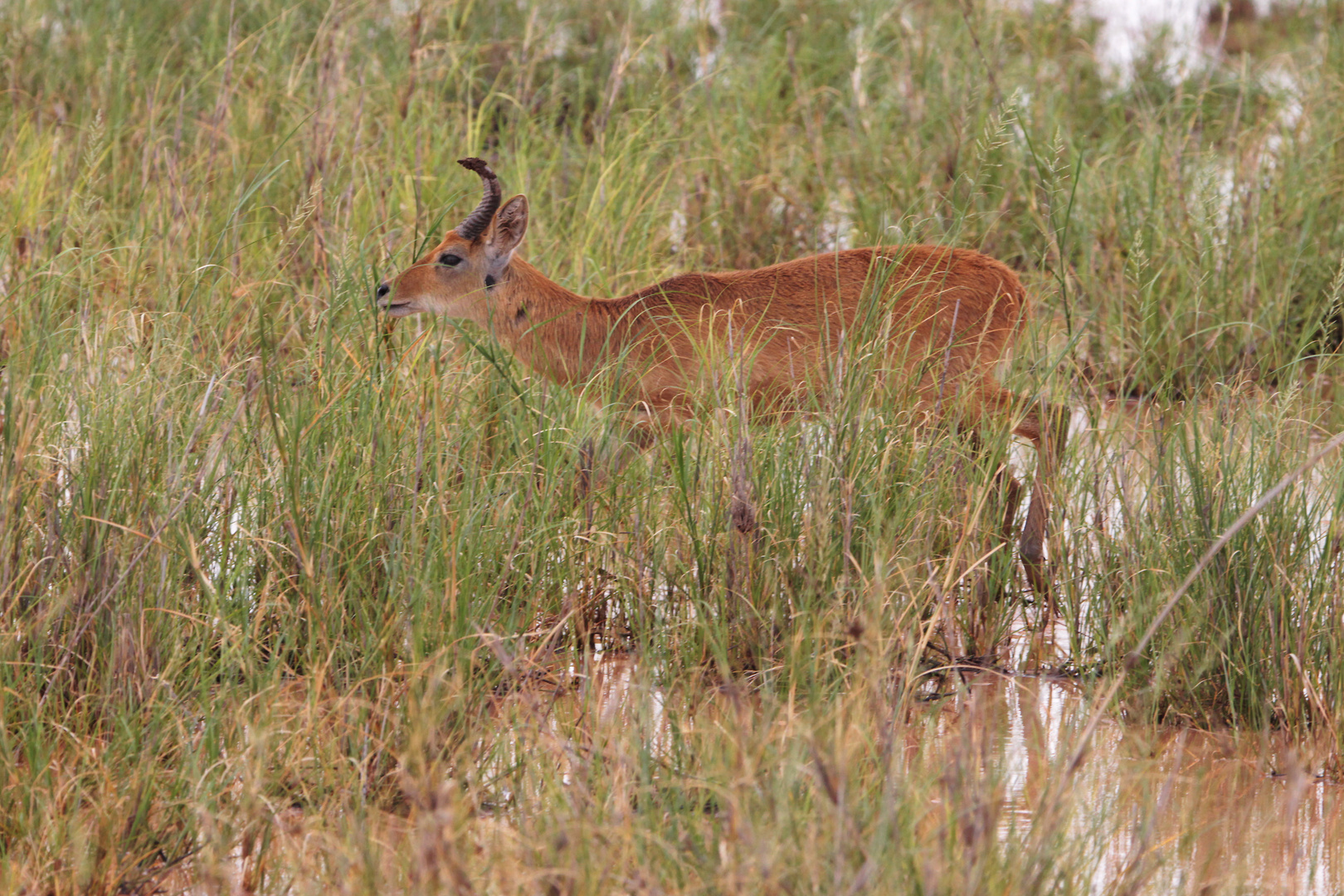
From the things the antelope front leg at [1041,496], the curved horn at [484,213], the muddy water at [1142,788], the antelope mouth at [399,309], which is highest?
the curved horn at [484,213]

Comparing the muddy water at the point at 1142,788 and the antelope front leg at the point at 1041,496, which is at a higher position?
the antelope front leg at the point at 1041,496

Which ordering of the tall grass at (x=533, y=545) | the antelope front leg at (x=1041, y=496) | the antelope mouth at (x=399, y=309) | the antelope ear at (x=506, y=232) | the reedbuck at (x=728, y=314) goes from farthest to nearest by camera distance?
the antelope ear at (x=506, y=232) → the antelope mouth at (x=399, y=309) → the reedbuck at (x=728, y=314) → the antelope front leg at (x=1041, y=496) → the tall grass at (x=533, y=545)

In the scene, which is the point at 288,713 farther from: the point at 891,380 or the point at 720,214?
the point at 720,214

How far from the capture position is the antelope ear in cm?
557

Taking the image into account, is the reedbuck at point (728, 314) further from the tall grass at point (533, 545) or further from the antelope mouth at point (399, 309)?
the tall grass at point (533, 545)

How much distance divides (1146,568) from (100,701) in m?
2.36

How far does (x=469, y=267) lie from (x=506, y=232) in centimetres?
18

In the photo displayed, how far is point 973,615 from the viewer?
170 inches

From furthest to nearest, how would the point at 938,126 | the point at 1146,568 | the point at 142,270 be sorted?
the point at 938,126
the point at 142,270
the point at 1146,568

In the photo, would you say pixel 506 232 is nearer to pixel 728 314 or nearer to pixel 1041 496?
pixel 728 314

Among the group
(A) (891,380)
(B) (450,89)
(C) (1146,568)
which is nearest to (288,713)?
(C) (1146,568)

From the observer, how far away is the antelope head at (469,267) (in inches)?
214

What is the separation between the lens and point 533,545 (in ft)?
13.7

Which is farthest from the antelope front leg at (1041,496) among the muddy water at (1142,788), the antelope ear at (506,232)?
the antelope ear at (506,232)
